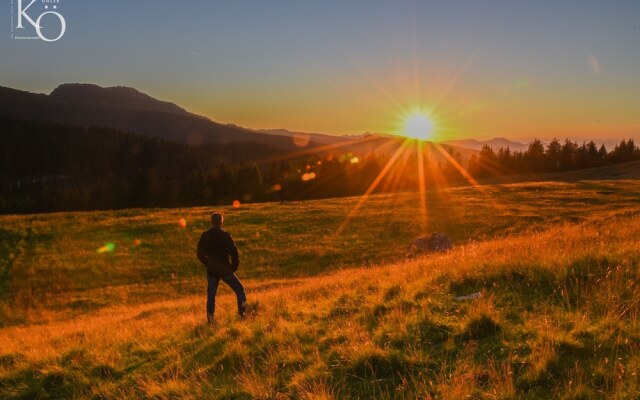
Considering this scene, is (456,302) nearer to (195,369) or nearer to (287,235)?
(195,369)

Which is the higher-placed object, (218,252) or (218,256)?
(218,252)

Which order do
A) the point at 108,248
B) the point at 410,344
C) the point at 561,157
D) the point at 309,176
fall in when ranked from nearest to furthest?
the point at 410,344 < the point at 108,248 < the point at 561,157 < the point at 309,176

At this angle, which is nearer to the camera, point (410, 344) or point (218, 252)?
point (410, 344)

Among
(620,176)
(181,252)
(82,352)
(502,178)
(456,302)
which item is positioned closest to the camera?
(456,302)

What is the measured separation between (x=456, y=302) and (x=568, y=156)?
11083cm

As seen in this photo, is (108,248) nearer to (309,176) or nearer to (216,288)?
(216,288)

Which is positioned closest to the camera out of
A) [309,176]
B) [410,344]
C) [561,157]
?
[410,344]

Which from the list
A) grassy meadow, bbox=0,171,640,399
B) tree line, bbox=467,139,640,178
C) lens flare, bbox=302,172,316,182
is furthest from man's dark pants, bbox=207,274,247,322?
tree line, bbox=467,139,640,178

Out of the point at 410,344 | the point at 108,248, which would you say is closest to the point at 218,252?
the point at 410,344

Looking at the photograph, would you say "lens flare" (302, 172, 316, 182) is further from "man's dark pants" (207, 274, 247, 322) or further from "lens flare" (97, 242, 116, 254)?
"man's dark pants" (207, 274, 247, 322)

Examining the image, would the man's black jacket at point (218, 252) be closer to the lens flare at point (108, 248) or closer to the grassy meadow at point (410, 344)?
the grassy meadow at point (410, 344)

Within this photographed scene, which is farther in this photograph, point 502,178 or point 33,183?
point 33,183

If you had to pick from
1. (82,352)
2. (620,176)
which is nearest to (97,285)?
(82,352)

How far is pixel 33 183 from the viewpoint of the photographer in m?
186
